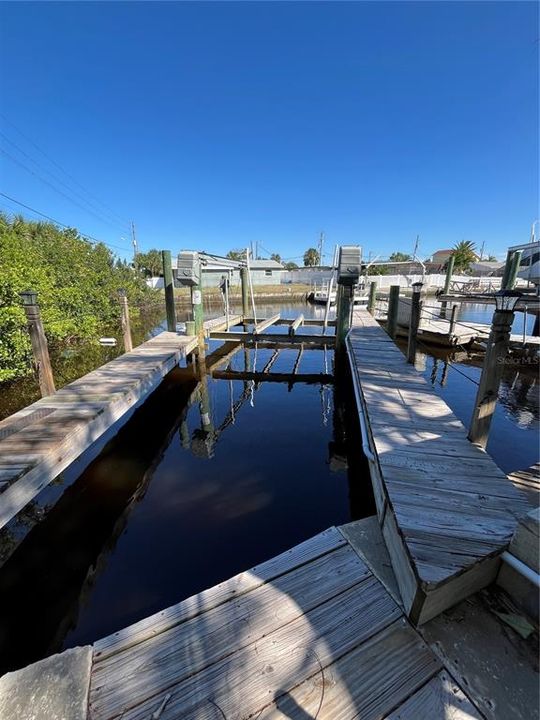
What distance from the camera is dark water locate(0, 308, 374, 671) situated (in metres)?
2.44

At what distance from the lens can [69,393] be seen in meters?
4.20

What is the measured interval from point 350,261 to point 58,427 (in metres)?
6.55

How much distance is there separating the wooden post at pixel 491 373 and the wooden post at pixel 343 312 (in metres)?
5.16

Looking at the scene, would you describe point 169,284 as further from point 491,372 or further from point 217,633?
point 217,633

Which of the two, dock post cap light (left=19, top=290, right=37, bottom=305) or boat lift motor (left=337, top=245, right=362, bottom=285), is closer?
dock post cap light (left=19, top=290, right=37, bottom=305)

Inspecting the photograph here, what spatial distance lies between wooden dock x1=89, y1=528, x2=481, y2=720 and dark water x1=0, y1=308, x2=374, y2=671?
106cm

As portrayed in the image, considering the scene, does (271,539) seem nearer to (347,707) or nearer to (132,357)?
(347,707)

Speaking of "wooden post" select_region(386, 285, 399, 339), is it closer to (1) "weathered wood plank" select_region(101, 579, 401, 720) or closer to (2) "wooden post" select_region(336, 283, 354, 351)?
(2) "wooden post" select_region(336, 283, 354, 351)

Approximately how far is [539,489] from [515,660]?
192cm

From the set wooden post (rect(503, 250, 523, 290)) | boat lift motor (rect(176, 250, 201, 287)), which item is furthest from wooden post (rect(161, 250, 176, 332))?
wooden post (rect(503, 250, 523, 290))

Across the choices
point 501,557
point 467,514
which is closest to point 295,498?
point 467,514

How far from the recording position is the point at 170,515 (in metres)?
3.32

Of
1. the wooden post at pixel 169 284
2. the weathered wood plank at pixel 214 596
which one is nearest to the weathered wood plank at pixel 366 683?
the weathered wood plank at pixel 214 596

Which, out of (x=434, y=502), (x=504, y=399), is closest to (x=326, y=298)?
(x=504, y=399)
